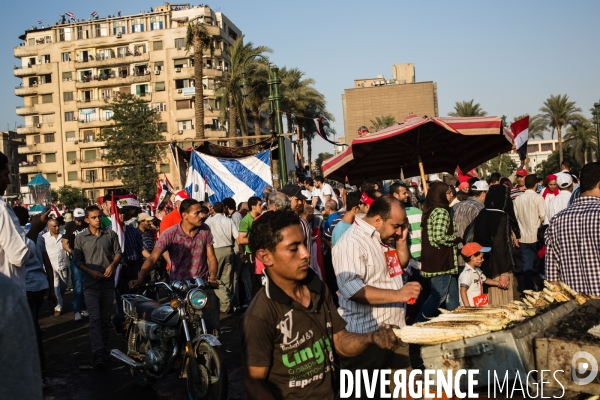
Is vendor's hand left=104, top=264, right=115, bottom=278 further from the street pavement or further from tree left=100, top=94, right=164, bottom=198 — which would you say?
tree left=100, top=94, right=164, bottom=198

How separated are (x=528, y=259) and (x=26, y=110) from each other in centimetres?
8731

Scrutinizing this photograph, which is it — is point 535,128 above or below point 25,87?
below

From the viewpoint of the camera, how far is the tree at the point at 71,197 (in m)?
78.2

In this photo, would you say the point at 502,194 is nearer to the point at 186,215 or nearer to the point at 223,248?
the point at 186,215

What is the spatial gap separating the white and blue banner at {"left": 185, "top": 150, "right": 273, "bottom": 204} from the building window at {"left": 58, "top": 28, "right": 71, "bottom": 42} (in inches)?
3064

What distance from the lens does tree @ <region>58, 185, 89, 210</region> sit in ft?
257

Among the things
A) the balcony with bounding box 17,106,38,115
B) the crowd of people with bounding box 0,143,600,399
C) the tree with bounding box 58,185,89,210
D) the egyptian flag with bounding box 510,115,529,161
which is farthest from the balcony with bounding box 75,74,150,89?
the crowd of people with bounding box 0,143,600,399

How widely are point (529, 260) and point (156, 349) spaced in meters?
7.63

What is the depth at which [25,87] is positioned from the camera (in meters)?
88.6

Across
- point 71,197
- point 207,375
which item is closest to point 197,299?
point 207,375

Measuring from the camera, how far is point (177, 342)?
6.80m

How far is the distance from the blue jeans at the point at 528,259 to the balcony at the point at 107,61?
254ft

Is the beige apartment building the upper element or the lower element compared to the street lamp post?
upper

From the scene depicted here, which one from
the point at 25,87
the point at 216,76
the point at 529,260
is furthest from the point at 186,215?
the point at 25,87
